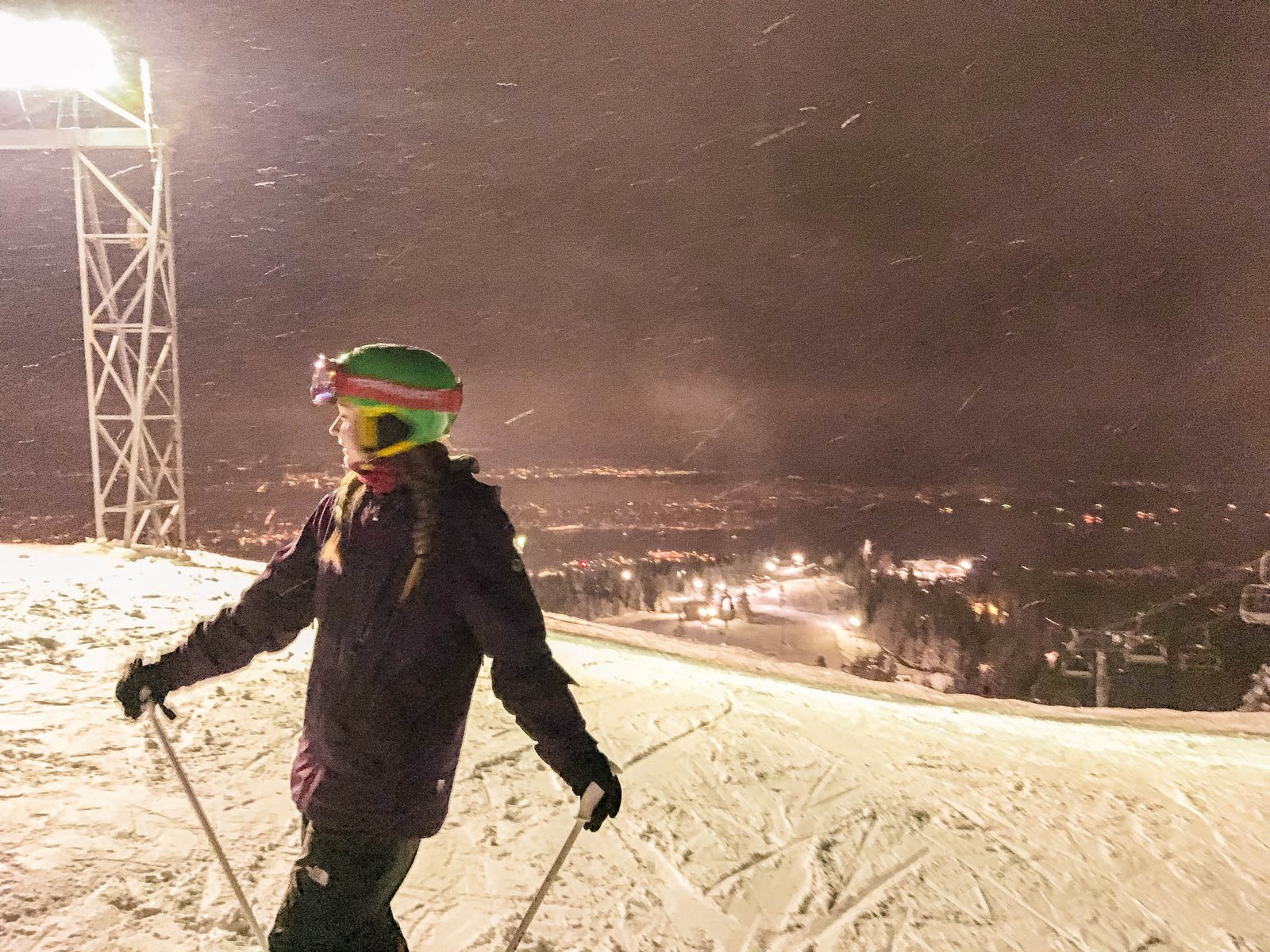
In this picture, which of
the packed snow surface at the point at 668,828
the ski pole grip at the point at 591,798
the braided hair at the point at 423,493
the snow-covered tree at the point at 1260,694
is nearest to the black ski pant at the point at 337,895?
the ski pole grip at the point at 591,798

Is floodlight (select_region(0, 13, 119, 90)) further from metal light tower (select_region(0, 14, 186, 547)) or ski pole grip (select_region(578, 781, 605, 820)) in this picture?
ski pole grip (select_region(578, 781, 605, 820))

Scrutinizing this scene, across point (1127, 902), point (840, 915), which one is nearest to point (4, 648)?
point (840, 915)

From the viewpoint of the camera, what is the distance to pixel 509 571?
6.11 feet

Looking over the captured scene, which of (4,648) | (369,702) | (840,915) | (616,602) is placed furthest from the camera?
(616,602)

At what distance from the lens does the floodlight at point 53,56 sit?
27.7 ft

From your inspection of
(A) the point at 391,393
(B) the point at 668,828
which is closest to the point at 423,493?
(A) the point at 391,393

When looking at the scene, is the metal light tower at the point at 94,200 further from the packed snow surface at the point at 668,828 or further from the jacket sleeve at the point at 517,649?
the jacket sleeve at the point at 517,649

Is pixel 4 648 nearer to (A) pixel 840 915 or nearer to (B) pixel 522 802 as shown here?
→ (B) pixel 522 802

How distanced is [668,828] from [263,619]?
267 cm

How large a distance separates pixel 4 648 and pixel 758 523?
244 ft

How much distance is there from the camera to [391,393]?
1.87m

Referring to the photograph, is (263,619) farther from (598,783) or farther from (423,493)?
(598,783)

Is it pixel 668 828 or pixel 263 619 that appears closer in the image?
pixel 263 619

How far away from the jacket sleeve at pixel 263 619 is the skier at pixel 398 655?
0.18 m
